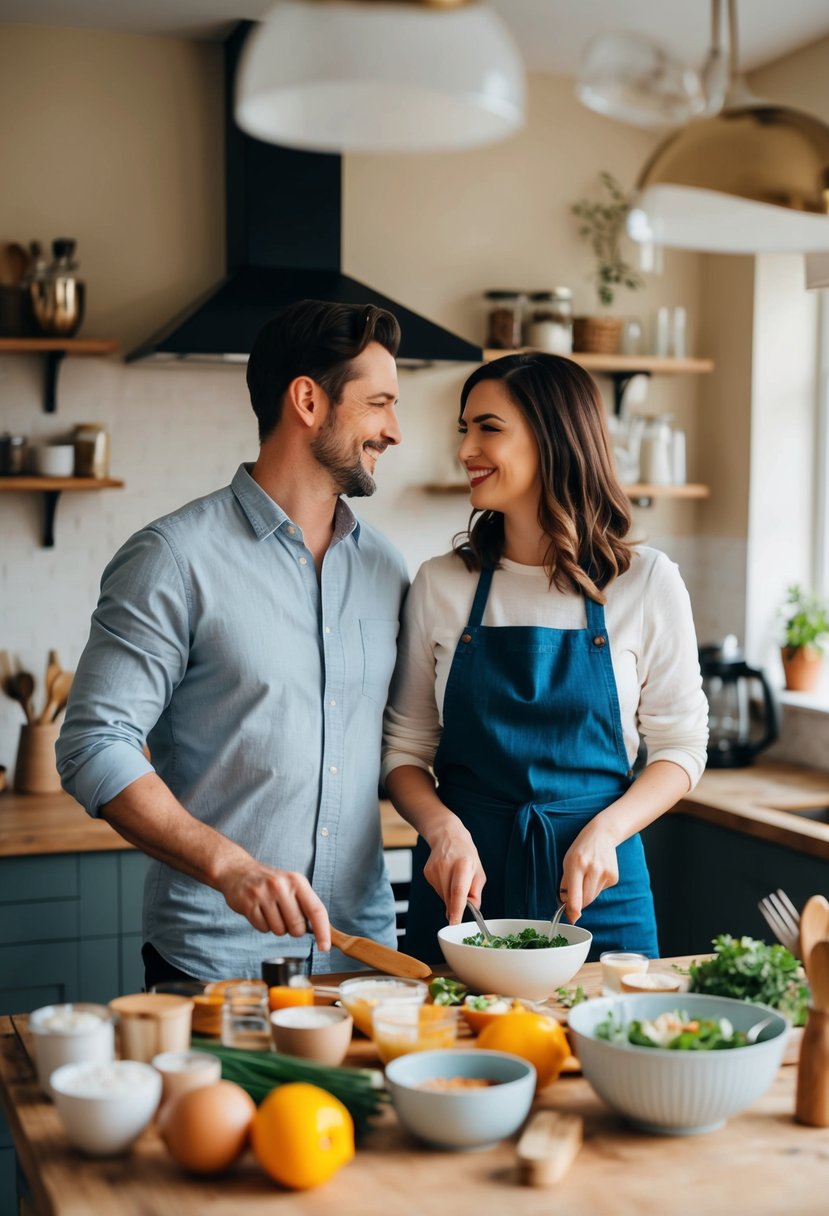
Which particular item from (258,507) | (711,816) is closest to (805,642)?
(711,816)

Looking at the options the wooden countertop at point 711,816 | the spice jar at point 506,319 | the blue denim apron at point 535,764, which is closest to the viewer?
the blue denim apron at point 535,764

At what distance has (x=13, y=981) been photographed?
10.3 ft

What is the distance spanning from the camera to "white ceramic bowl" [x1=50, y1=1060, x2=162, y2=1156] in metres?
1.27

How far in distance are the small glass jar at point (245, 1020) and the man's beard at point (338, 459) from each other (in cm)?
91

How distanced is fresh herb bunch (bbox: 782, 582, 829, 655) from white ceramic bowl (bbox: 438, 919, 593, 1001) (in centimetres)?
257

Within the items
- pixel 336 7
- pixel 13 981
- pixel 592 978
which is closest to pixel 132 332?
pixel 13 981

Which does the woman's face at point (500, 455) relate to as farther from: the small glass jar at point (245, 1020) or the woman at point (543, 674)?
the small glass jar at point (245, 1020)

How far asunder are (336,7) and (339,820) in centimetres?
130

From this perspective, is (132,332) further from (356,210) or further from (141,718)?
(141,718)

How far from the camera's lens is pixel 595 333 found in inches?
164

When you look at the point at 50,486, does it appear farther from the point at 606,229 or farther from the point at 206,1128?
the point at 206,1128

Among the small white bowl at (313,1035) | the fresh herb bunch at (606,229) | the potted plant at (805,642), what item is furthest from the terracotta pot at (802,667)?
the small white bowl at (313,1035)

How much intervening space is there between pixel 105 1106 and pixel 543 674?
108 centimetres

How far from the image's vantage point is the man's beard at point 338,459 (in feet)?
7.06
